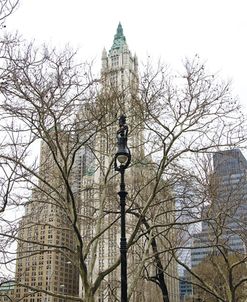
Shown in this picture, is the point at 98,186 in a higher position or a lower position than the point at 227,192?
lower

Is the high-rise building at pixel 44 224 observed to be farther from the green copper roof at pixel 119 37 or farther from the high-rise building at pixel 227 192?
the green copper roof at pixel 119 37

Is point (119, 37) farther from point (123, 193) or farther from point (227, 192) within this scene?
point (123, 193)

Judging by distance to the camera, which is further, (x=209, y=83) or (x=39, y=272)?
(x=39, y=272)

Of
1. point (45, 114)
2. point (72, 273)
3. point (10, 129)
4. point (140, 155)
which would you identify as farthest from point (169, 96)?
point (72, 273)

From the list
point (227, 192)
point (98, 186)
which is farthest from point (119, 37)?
point (98, 186)

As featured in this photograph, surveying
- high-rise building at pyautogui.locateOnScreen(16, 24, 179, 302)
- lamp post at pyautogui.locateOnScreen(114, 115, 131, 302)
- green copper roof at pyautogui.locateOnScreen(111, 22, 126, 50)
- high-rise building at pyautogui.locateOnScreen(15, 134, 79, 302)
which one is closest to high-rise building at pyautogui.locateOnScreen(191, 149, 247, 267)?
→ high-rise building at pyautogui.locateOnScreen(16, 24, 179, 302)

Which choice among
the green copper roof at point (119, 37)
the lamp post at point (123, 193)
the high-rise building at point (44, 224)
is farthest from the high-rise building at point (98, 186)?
the green copper roof at point (119, 37)

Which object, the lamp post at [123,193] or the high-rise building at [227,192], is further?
the high-rise building at [227,192]

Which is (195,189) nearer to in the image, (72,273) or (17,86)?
(17,86)

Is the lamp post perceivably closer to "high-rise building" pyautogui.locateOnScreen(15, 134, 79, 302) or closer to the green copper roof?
"high-rise building" pyautogui.locateOnScreen(15, 134, 79, 302)

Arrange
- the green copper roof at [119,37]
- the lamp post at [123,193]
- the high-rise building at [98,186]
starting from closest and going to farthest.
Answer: the lamp post at [123,193]
the high-rise building at [98,186]
the green copper roof at [119,37]

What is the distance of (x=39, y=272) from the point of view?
2392 cm

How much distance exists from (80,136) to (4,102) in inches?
107

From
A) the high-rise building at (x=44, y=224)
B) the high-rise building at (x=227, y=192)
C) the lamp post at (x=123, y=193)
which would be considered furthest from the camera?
the high-rise building at (x=227, y=192)
